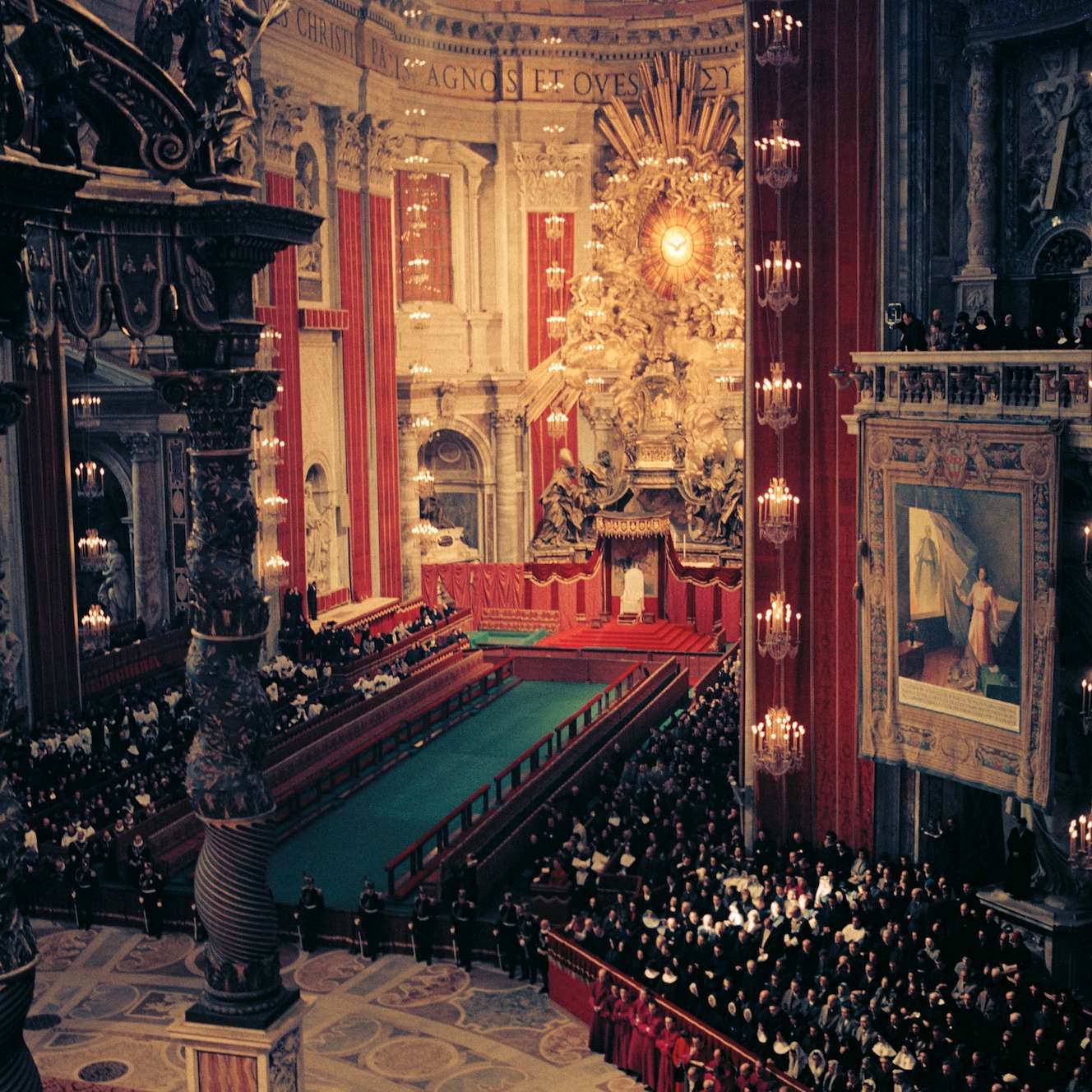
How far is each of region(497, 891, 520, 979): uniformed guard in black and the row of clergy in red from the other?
76.7 inches

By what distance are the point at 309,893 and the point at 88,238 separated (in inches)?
451

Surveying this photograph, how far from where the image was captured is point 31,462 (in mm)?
25141

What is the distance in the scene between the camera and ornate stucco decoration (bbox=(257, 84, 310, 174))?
100 ft

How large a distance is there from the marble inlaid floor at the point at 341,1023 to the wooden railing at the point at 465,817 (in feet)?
5.30

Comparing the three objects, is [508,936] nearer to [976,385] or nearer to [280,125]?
[976,385]

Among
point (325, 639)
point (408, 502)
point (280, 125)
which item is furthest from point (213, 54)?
point (408, 502)

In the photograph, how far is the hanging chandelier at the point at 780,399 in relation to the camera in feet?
66.1

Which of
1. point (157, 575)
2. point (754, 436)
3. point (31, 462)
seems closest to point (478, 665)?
point (157, 575)

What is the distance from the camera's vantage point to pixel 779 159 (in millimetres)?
19844

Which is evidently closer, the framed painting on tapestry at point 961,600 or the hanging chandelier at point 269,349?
the framed painting on tapestry at point 961,600

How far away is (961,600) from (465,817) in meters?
8.53

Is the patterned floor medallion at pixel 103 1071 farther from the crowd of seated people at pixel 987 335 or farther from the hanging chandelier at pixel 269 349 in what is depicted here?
the hanging chandelier at pixel 269 349

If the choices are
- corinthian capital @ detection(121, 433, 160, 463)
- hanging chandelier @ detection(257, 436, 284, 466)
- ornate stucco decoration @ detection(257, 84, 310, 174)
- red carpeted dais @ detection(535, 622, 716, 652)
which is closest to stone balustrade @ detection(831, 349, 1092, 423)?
hanging chandelier @ detection(257, 436, 284, 466)

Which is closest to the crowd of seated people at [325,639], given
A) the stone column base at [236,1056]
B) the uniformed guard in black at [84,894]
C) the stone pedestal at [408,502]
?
the stone pedestal at [408,502]
